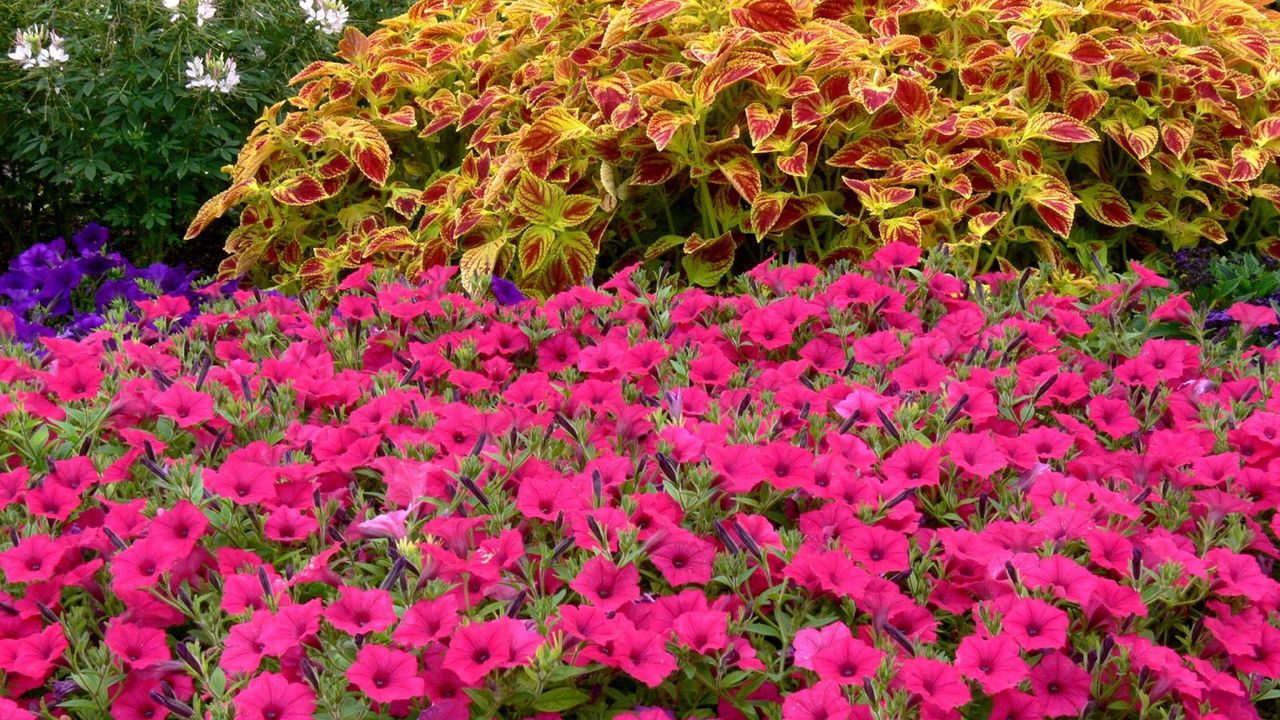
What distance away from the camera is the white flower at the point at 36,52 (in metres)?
4.05

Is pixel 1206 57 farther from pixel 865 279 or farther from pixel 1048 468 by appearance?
pixel 1048 468

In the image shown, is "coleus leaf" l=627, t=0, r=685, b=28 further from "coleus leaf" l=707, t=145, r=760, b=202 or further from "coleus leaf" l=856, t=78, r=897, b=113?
"coleus leaf" l=856, t=78, r=897, b=113

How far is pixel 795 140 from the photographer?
3.17 m

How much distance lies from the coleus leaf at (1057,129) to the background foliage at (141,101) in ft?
8.45

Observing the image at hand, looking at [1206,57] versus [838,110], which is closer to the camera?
[838,110]

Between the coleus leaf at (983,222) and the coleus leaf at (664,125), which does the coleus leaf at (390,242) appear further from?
the coleus leaf at (983,222)

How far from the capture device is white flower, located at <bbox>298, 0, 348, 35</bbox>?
4.52m

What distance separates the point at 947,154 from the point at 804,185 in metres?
0.37

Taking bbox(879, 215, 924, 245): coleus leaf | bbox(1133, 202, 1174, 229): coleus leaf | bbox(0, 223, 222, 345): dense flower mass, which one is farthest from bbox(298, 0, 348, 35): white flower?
bbox(1133, 202, 1174, 229): coleus leaf

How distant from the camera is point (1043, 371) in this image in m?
2.11

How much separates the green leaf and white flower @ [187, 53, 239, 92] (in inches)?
129

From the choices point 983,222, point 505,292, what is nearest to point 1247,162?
point 983,222

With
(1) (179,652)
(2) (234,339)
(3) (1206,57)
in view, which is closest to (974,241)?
(3) (1206,57)

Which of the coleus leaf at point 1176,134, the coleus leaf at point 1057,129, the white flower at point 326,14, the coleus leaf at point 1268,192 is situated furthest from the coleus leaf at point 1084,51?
the white flower at point 326,14
